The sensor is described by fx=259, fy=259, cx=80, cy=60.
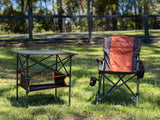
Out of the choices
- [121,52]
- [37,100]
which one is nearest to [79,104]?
[37,100]

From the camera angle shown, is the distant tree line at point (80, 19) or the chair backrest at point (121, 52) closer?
the chair backrest at point (121, 52)

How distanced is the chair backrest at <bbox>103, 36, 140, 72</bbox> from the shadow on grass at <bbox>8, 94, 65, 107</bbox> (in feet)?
4.00

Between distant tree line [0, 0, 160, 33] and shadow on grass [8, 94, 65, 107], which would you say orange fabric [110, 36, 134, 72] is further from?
distant tree line [0, 0, 160, 33]

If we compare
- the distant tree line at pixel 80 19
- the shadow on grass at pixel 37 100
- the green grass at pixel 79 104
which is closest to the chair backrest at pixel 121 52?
the green grass at pixel 79 104

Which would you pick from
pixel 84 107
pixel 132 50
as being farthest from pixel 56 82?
pixel 132 50

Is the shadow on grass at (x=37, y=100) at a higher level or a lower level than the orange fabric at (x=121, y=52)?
lower

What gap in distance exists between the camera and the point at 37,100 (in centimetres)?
473

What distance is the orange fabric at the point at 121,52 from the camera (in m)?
5.25

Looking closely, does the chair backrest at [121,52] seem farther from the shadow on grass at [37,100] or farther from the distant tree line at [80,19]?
the distant tree line at [80,19]

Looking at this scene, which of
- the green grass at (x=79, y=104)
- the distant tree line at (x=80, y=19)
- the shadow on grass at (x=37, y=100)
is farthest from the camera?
the distant tree line at (x=80, y=19)

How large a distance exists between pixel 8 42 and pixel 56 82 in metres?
9.56

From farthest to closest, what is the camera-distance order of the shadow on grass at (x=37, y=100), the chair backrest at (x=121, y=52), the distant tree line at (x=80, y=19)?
the distant tree line at (x=80, y=19) → the chair backrest at (x=121, y=52) → the shadow on grass at (x=37, y=100)

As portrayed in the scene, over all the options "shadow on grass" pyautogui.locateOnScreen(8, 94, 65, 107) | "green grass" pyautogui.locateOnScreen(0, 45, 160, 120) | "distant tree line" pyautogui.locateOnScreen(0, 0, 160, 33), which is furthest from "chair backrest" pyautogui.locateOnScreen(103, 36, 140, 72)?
"distant tree line" pyautogui.locateOnScreen(0, 0, 160, 33)

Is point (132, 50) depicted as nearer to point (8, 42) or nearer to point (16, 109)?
point (16, 109)
